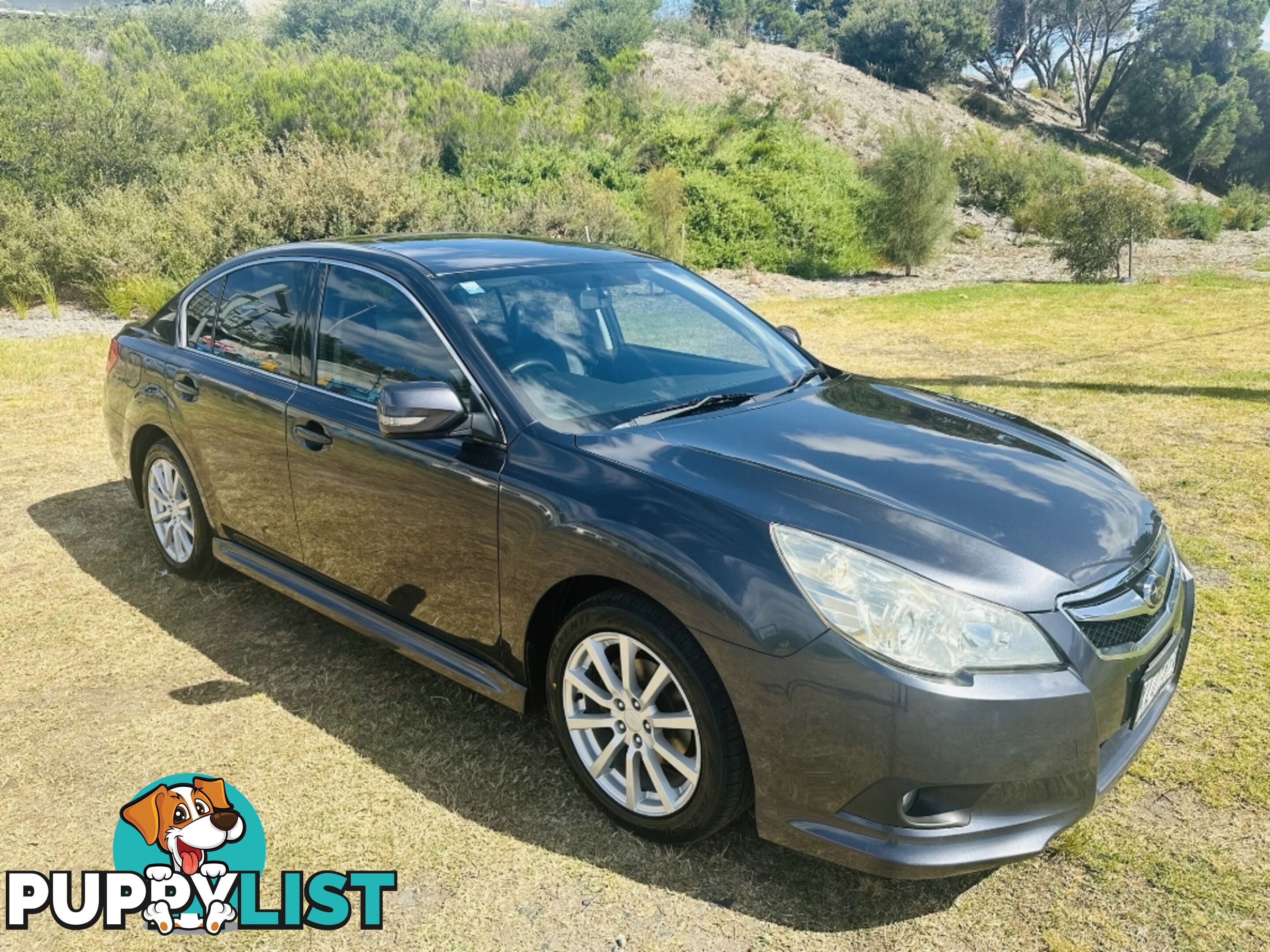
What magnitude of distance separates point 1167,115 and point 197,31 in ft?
176

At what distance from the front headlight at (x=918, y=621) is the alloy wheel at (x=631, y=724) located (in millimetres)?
491

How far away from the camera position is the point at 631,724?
8.83 ft

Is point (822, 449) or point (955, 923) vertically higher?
point (822, 449)

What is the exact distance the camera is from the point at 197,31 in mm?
40875

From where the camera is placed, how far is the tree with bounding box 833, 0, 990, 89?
5475cm

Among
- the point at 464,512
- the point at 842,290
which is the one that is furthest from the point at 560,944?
the point at 842,290

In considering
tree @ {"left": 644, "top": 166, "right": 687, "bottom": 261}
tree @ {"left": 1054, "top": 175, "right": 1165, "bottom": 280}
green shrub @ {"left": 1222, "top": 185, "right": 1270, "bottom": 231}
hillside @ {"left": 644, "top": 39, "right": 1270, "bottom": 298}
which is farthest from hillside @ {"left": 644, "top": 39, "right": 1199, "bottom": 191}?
tree @ {"left": 1054, "top": 175, "right": 1165, "bottom": 280}

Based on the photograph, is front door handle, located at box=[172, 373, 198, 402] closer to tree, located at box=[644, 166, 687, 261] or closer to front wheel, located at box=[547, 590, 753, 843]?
front wheel, located at box=[547, 590, 753, 843]

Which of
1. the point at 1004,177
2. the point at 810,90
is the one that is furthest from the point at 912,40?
the point at 1004,177

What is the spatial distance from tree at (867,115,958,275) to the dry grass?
17.4 metres

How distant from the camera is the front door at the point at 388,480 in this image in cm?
303

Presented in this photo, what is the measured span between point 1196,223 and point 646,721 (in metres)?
33.6

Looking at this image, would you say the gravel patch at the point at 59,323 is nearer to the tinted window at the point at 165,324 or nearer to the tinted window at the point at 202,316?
the tinted window at the point at 165,324

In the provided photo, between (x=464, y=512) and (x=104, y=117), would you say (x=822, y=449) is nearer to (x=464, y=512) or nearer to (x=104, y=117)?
(x=464, y=512)
